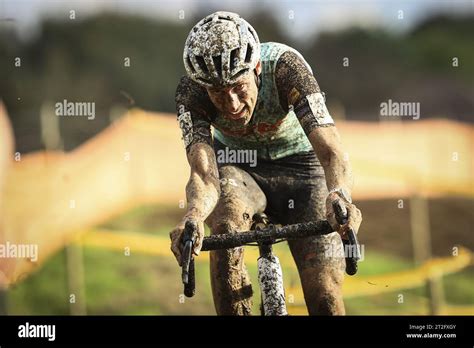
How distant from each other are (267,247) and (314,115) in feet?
3.20

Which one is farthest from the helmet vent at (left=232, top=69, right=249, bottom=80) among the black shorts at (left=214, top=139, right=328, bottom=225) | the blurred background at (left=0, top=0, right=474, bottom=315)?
the blurred background at (left=0, top=0, right=474, bottom=315)

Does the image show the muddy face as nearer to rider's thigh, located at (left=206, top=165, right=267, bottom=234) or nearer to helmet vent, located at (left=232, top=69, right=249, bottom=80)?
helmet vent, located at (left=232, top=69, right=249, bottom=80)

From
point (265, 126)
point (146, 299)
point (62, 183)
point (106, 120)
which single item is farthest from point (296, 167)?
point (106, 120)

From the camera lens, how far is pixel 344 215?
614 centimetres

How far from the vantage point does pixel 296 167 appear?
26.2 ft

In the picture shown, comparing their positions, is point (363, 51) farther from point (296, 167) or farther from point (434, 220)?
point (296, 167)

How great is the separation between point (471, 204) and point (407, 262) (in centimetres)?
239

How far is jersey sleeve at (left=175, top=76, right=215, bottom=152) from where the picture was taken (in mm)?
7348

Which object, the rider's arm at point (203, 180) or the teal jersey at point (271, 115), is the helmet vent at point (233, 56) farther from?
the rider's arm at point (203, 180)

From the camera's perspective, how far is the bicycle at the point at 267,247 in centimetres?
617

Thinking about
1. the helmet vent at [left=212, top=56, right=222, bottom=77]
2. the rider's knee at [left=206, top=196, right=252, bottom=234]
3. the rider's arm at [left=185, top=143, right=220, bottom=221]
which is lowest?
the rider's knee at [left=206, top=196, right=252, bottom=234]

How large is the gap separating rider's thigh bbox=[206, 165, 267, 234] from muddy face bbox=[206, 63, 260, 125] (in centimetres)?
52

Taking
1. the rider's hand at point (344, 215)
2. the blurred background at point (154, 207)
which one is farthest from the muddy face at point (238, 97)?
the blurred background at point (154, 207)

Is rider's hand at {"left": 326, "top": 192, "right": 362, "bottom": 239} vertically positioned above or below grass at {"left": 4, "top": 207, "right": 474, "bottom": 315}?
below
